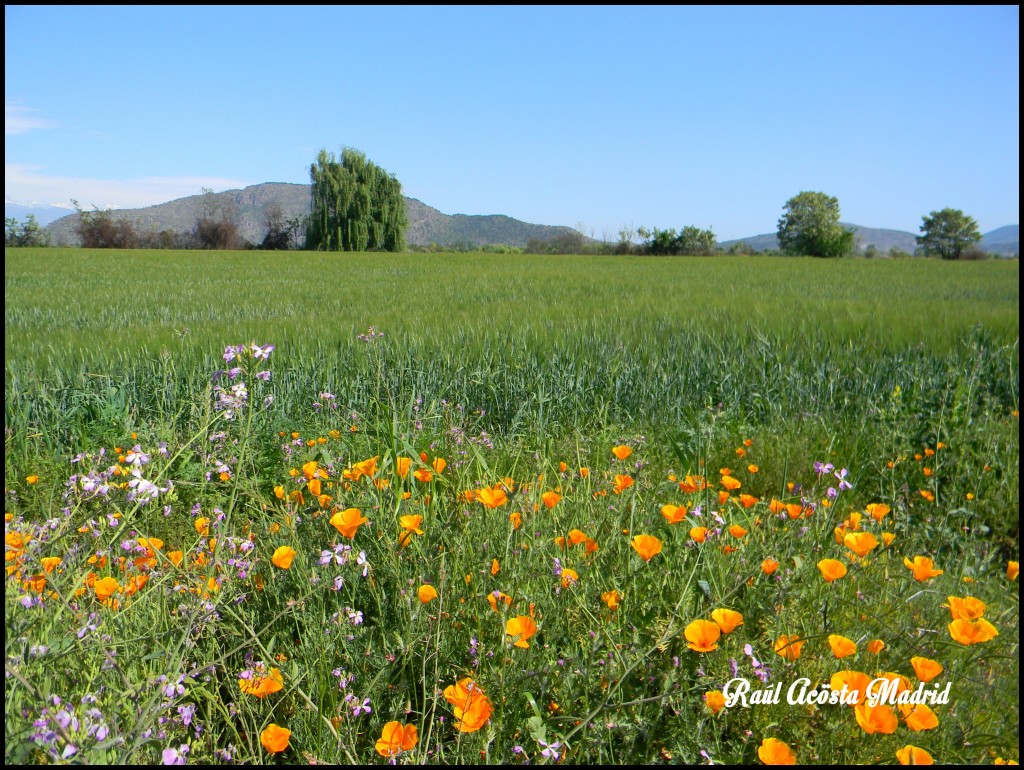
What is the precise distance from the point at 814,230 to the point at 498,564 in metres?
46.4

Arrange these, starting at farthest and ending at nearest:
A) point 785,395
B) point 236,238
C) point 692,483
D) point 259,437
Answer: point 236,238
point 785,395
point 259,437
point 692,483

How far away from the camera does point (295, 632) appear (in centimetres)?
A: 191

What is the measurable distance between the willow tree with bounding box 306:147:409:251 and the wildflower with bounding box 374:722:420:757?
12531 mm

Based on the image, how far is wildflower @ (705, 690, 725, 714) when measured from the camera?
1272 mm

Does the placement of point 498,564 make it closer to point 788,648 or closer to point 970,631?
point 788,648

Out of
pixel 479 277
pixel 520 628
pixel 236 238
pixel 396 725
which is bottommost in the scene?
pixel 396 725

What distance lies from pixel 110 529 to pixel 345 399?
2.16 m

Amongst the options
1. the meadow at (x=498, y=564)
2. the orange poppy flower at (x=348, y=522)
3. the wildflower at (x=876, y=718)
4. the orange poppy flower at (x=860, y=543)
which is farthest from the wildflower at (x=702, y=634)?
the orange poppy flower at (x=348, y=522)

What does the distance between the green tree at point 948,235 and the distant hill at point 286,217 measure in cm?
2719

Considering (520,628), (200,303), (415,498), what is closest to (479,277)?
(200,303)

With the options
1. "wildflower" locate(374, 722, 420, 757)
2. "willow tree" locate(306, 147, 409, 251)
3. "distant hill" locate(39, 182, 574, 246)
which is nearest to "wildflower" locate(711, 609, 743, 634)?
"wildflower" locate(374, 722, 420, 757)

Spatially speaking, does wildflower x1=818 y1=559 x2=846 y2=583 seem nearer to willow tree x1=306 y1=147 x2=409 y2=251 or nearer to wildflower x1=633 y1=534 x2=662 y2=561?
wildflower x1=633 y1=534 x2=662 y2=561

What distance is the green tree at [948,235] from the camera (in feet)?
126

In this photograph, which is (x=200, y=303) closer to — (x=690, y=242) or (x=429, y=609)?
(x=429, y=609)
